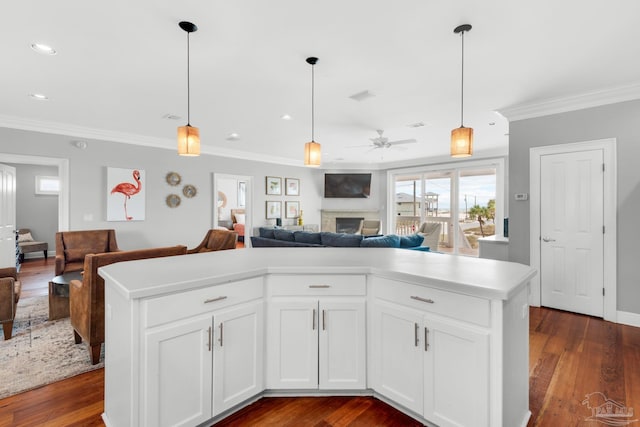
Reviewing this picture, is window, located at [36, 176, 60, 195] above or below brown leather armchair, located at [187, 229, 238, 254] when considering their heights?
above

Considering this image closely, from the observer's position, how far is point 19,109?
4117 mm

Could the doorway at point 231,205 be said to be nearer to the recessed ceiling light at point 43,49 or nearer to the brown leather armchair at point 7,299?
the brown leather armchair at point 7,299

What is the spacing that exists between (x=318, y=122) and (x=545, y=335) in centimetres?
390

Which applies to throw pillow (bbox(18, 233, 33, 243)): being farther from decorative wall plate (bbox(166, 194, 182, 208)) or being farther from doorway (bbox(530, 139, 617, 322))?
doorway (bbox(530, 139, 617, 322))

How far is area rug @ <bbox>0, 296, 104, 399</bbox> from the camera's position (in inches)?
88.9

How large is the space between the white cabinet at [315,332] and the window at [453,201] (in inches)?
212

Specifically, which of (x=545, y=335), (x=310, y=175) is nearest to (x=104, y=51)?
(x=545, y=335)

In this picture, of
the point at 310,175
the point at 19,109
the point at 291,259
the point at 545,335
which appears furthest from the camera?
the point at 310,175

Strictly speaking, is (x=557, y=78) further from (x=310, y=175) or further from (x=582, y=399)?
(x=310, y=175)

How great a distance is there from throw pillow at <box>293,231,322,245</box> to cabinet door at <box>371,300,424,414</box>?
2850 millimetres

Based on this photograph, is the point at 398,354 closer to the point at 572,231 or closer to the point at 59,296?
the point at 572,231

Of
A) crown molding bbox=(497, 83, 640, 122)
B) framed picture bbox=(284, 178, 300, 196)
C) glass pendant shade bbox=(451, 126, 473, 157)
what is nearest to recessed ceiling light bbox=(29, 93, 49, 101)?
glass pendant shade bbox=(451, 126, 473, 157)

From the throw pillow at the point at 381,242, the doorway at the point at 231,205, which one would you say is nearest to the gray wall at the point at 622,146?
the throw pillow at the point at 381,242

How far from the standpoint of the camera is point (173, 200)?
20.1ft
